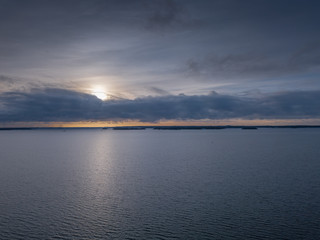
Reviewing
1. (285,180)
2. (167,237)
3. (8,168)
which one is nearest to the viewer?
(167,237)

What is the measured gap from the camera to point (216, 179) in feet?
157

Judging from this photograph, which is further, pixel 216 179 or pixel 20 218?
pixel 216 179

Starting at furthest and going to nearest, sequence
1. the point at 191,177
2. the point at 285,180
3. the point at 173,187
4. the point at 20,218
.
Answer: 1. the point at 191,177
2. the point at 285,180
3. the point at 173,187
4. the point at 20,218

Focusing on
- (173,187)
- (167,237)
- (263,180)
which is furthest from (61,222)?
(263,180)

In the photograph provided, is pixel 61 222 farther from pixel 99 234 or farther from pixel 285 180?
pixel 285 180

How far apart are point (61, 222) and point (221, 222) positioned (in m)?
16.9

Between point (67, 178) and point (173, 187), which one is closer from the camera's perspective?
point (173, 187)

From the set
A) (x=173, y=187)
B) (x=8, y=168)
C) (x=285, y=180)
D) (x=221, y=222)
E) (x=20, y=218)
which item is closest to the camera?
(x=221, y=222)

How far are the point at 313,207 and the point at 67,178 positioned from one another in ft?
138

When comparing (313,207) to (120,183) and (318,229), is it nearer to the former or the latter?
(318,229)

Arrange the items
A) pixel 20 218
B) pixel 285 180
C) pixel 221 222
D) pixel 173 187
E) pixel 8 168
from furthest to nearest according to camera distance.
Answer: pixel 8 168
pixel 285 180
pixel 173 187
pixel 20 218
pixel 221 222

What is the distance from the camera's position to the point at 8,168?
207 ft

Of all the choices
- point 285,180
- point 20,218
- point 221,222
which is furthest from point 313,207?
point 20,218

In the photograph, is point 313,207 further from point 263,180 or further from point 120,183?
point 120,183
